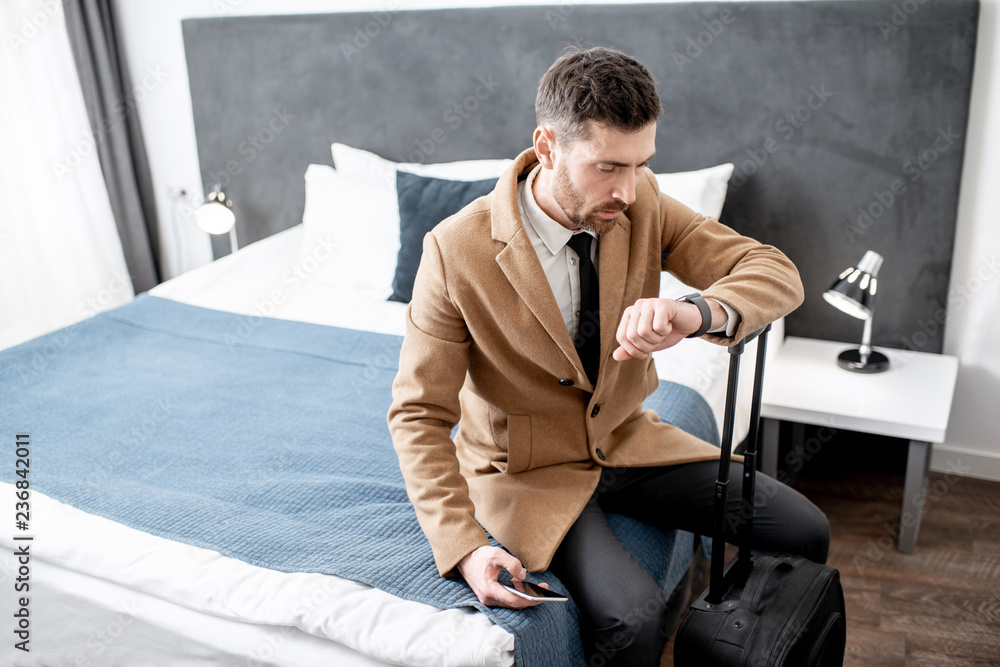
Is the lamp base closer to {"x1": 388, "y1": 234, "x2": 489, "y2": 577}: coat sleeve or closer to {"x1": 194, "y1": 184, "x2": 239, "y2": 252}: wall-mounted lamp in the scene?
{"x1": 388, "y1": 234, "x2": 489, "y2": 577}: coat sleeve

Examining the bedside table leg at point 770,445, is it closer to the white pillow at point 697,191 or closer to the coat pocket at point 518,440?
the white pillow at point 697,191

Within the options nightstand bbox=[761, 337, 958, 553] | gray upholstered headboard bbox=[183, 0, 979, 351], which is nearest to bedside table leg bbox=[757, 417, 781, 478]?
nightstand bbox=[761, 337, 958, 553]

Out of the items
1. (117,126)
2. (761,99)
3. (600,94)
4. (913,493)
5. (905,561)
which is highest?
(600,94)

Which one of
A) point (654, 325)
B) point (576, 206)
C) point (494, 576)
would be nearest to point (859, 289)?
point (576, 206)

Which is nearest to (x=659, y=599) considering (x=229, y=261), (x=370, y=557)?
(x=370, y=557)

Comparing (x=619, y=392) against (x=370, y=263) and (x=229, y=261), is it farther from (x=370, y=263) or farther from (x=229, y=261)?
(x=229, y=261)

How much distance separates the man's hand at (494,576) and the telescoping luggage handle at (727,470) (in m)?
0.26

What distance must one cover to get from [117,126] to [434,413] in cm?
270

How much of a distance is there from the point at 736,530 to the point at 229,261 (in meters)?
2.03

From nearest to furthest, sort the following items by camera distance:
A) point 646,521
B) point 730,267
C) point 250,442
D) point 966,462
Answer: point 730,267, point 646,521, point 250,442, point 966,462

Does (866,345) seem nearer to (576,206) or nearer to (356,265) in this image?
(576,206)

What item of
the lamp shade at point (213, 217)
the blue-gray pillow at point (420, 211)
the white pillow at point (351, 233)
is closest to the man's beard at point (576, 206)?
the blue-gray pillow at point (420, 211)

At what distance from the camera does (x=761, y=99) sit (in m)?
2.33

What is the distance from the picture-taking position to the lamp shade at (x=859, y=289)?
6.78 ft
